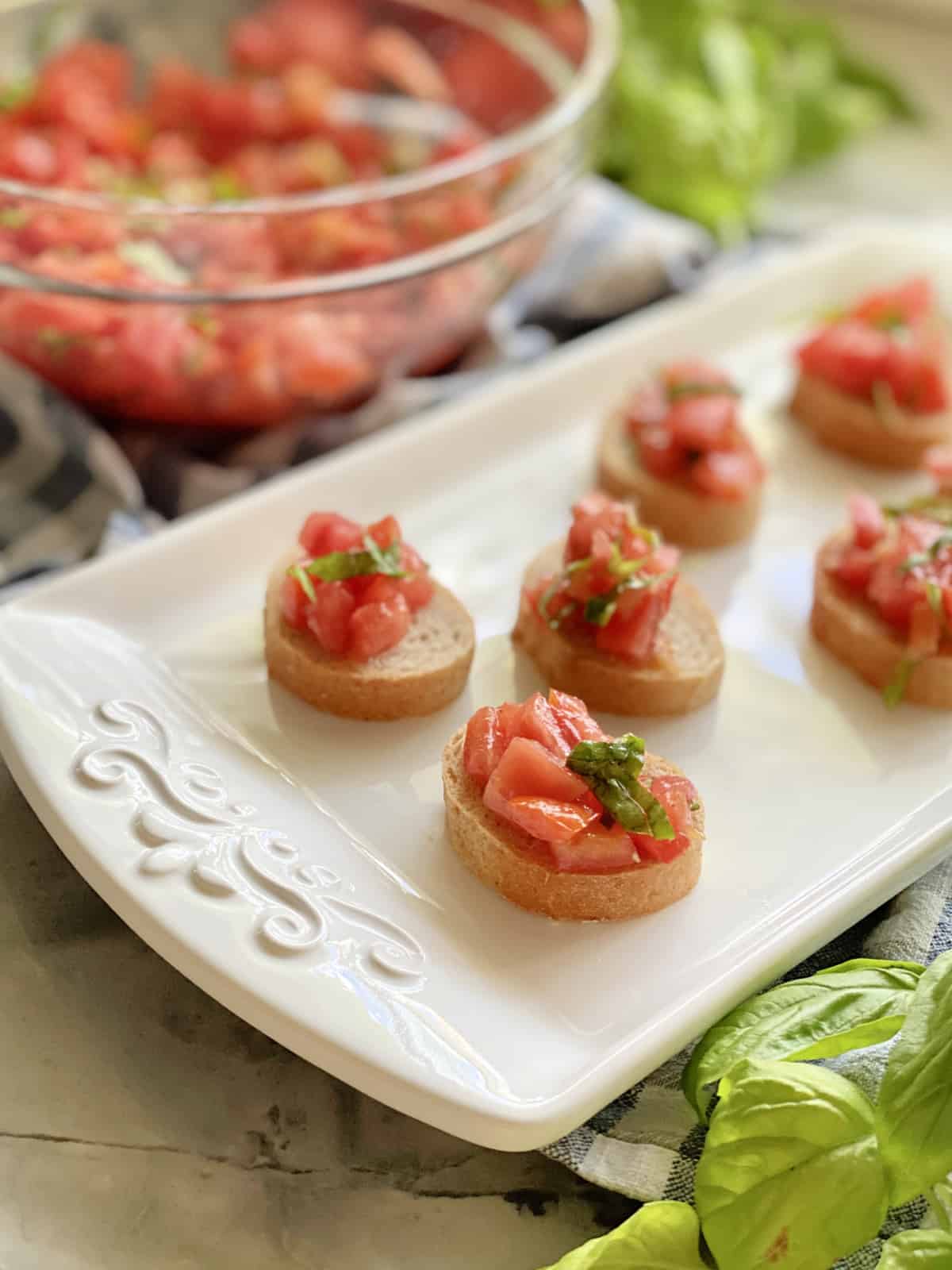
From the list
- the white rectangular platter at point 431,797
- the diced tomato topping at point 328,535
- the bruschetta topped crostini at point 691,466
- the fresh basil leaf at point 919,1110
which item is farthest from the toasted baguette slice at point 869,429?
the fresh basil leaf at point 919,1110

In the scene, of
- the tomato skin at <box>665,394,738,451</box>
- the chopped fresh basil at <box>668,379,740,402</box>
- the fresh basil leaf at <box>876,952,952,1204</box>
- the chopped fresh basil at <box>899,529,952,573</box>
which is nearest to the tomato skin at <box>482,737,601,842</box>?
the fresh basil leaf at <box>876,952,952,1204</box>

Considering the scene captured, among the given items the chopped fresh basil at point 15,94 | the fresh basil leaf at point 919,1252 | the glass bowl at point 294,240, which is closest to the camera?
the fresh basil leaf at point 919,1252

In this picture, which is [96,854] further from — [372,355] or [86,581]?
[372,355]

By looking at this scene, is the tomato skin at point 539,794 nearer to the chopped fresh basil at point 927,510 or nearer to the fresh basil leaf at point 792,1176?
the fresh basil leaf at point 792,1176

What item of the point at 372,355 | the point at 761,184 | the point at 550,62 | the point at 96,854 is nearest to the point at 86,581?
the point at 96,854

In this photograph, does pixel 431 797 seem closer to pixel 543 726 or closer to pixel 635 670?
pixel 543 726

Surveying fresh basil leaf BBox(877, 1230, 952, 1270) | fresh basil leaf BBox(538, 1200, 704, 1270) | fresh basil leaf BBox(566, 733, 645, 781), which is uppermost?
fresh basil leaf BBox(566, 733, 645, 781)

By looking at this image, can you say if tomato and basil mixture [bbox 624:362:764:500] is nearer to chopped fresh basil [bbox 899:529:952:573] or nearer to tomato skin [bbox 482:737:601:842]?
chopped fresh basil [bbox 899:529:952:573]

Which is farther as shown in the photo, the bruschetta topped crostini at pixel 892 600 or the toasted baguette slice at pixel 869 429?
the toasted baguette slice at pixel 869 429
